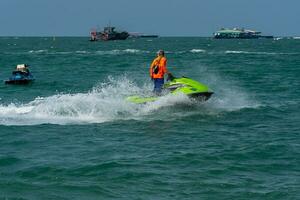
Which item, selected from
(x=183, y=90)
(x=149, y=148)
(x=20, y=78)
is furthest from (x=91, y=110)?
(x=20, y=78)

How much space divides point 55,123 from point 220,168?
6493 mm

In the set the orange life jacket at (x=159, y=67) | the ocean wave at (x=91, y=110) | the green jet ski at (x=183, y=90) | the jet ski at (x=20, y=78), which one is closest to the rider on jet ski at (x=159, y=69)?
the orange life jacket at (x=159, y=67)

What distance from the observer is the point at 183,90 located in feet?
54.7

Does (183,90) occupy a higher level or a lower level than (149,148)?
higher

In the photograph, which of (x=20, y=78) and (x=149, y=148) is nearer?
(x=149, y=148)

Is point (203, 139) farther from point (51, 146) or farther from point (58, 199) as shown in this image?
point (58, 199)

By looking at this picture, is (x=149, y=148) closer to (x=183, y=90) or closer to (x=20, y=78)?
(x=183, y=90)

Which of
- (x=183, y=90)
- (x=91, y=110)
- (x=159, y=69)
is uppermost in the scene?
(x=159, y=69)

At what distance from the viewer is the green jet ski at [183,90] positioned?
16.7 metres

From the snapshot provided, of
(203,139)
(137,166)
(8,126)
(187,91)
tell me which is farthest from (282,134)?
(8,126)

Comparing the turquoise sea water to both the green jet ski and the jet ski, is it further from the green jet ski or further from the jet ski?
the jet ski

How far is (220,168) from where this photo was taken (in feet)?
34.2

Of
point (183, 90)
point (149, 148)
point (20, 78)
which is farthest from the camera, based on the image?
point (20, 78)

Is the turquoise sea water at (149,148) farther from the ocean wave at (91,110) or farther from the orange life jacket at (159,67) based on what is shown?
the orange life jacket at (159,67)
